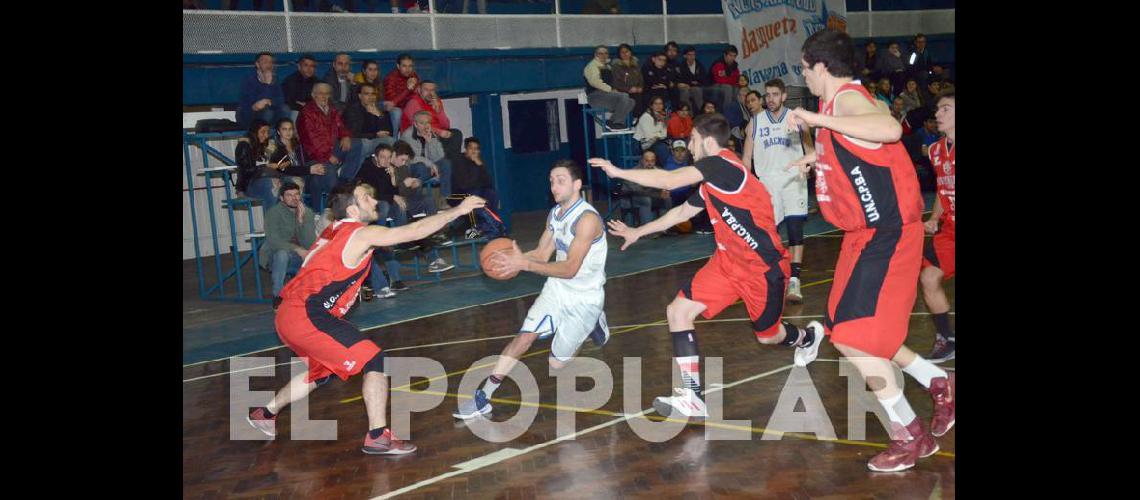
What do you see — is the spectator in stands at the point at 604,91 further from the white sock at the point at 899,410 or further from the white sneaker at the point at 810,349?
the white sock at the point at 899,410

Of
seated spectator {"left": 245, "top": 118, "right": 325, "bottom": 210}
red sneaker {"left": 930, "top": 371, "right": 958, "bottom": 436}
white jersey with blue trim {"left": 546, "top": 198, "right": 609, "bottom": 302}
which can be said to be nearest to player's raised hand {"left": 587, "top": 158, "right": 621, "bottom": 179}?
white jersey with blue trim {"left": 546, "top": 198, "right": 609, "bottom": 302}

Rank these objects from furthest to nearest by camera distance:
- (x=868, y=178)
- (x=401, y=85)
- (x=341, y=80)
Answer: (x=401, y=85), (x=341, y=80), (x=868, y=178)

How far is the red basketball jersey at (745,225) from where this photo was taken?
711 cm

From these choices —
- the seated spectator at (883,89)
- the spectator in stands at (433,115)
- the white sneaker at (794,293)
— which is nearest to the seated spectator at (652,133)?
the spectator in stands at (433,115)

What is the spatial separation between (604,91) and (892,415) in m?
13.3

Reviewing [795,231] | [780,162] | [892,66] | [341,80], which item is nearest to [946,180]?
[795,231]

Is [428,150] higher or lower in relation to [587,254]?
higher

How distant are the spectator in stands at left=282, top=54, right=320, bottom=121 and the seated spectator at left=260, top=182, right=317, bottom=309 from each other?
1780 mm

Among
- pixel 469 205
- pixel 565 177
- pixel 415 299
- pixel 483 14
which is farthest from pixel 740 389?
pixel 483 14

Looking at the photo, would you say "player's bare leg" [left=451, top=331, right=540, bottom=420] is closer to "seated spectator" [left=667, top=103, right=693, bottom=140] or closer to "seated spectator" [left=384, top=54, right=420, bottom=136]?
"seated spectator" [left=384, top=54, right=420, bottom=136]

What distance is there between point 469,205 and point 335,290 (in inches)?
45.4

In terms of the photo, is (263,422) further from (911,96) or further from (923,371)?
(911,96)

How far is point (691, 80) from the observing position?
19.7m
